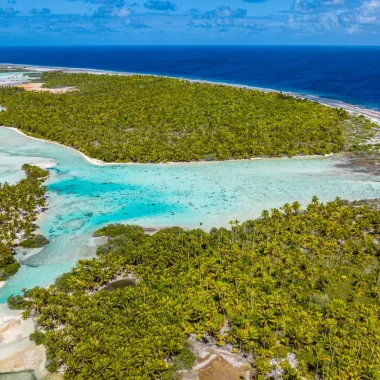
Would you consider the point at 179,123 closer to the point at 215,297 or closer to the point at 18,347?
the point at 215,297

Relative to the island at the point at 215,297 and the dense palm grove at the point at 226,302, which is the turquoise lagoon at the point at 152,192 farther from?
the dense palm grove at the point at 226,302

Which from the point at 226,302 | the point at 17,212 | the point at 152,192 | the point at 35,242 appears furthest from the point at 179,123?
the point at 226,302

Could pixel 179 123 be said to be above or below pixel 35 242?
above

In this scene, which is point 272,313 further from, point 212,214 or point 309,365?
point 212,214

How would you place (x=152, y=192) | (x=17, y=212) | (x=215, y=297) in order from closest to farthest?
(x=215, y=297), (x=17, y=212), (x=152, y=192)

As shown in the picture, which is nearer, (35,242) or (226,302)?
(226,302)

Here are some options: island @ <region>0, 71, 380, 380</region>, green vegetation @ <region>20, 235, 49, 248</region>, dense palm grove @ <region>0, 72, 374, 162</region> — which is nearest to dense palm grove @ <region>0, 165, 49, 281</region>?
island @ <region>0, 71, 380, 380</region>

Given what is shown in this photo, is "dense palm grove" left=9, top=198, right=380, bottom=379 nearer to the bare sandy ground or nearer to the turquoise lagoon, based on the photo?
the bare sandy ground

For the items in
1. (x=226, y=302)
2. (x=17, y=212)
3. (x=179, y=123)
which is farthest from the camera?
(x=179, y=123)
